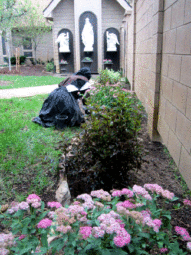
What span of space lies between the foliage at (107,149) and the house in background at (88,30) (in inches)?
424

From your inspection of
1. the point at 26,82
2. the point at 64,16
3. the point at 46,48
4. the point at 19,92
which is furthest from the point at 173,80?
the point at 46,48

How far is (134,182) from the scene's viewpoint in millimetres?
2658

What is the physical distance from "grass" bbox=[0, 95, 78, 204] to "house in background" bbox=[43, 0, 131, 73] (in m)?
9.24

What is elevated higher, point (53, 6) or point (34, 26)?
point (53, 6)

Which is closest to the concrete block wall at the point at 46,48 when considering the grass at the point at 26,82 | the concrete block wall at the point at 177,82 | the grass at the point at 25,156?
the grass at the point at 26,82

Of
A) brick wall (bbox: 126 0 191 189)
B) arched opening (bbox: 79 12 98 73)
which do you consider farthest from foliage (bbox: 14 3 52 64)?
brick wall (bbox: 126 0 191 189)

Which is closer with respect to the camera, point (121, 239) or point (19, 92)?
point (121, 239)

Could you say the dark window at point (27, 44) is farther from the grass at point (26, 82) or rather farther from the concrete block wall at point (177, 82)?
the concrete block wall at point (177, 82)

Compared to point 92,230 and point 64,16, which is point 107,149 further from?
point 64,16

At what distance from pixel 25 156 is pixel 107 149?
1233mm

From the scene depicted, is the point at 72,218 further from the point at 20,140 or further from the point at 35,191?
the point at 20,140

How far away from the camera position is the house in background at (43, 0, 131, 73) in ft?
42.7

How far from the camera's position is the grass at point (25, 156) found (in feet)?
8.36

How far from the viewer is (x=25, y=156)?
316 cm
